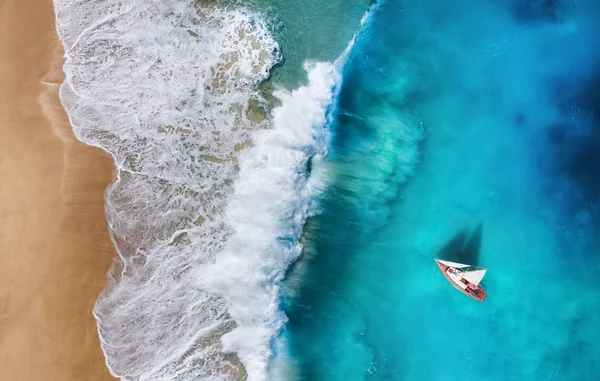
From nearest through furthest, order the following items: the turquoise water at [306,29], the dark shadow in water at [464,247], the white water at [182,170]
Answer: the white water at [182,170], the turquoise water at [306,29], the dark shadow in water at [464,247]

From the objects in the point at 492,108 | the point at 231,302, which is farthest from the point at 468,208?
the point at 231,302

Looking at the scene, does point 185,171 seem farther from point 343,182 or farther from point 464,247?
point 464,247

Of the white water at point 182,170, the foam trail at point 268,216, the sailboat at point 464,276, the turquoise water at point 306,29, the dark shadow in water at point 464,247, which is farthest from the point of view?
the dark shadow in water at point 464,247

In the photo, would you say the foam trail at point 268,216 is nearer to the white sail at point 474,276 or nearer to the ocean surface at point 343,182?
the ocean surface at point 343,182

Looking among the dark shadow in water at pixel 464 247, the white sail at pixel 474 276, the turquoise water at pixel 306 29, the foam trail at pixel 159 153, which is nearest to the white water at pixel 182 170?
the foam trail at pixel 159 153

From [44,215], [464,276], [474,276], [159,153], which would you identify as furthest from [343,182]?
[44,215]

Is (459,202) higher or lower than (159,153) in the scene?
higher

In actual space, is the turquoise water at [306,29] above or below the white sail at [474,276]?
above

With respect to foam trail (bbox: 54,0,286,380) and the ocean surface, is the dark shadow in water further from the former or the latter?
foam trail (bbox: 54,0,286,380)
